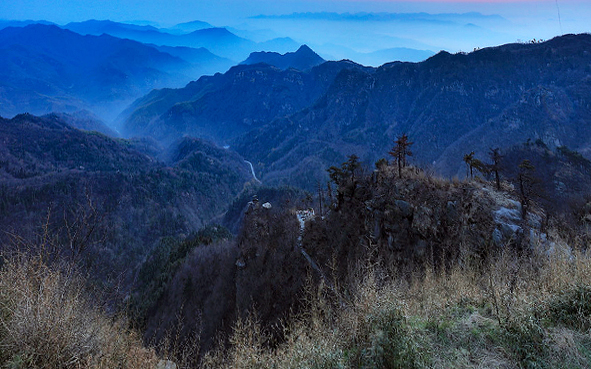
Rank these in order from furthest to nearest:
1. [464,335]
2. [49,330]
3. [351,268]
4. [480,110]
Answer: [480,110] → [351,268] → [464,335] → [49,330]

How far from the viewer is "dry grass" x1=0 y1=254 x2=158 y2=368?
6.04 meters

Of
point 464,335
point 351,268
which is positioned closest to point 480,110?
point 351,268

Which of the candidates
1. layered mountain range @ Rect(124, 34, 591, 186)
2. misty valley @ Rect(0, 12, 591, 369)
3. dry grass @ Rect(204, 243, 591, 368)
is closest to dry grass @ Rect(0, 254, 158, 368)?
misty valley @ Rect(0, 12, 591, 369)

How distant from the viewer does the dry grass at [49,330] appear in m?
6.04

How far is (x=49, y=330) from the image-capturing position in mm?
6254

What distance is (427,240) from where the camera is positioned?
21.9 m

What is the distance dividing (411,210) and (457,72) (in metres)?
183

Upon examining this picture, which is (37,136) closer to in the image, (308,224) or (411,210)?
(308,224)

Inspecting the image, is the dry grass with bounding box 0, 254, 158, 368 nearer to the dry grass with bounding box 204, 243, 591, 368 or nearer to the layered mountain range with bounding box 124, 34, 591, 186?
the dry grass with bounding box 204, 243, 591, 368

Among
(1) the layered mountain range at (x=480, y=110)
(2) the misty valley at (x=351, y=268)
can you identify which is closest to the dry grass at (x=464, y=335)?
(2) the misty valley at (x=351, y=268)

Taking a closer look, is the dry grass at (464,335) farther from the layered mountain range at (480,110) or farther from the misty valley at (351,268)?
the layered mountain range at (480,110)

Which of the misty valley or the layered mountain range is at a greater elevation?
the layered mountain range

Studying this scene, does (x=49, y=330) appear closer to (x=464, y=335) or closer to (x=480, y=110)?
(x=464, y=335)

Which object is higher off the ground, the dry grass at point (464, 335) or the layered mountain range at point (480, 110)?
the layered mountain range at point (480, 110)
